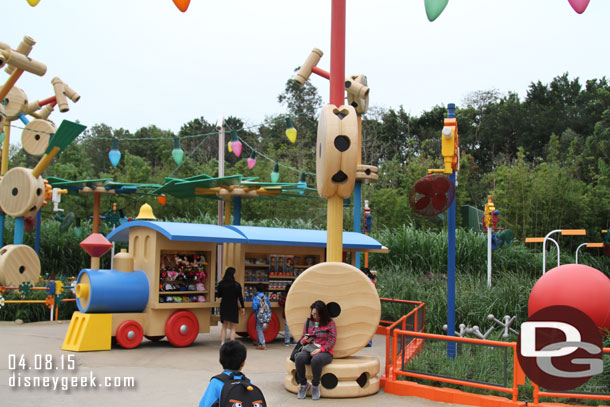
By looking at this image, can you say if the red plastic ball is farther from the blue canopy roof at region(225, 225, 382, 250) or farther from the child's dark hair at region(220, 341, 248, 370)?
the child's dark hair at region(220, 341, 248, 370)

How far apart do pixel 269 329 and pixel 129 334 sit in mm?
2806

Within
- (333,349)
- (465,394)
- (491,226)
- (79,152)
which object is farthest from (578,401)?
(79,152)

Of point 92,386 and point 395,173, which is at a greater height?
point 395,173

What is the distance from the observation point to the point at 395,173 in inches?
1273

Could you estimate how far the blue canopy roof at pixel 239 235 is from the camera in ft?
37.2

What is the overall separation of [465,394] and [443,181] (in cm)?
314

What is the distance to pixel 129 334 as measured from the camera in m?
11.0

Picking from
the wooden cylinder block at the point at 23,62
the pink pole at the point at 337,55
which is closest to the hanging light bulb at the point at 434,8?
the pink pole at the point at 337,55

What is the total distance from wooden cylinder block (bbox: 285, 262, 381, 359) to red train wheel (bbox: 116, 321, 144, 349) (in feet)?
13.3

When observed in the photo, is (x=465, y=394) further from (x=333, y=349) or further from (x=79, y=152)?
(x=79, y=152)

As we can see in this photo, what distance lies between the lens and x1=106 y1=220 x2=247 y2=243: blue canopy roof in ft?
36.7

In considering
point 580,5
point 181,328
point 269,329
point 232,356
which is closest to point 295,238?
point 269,329

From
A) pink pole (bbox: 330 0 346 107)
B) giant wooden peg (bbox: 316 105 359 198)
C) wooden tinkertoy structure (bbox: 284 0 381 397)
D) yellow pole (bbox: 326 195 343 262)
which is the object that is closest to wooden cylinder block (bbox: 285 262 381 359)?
wooden tinkertoy structure (bbox: 284 0 381 397)

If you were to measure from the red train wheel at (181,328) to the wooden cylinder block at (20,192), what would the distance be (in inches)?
270
